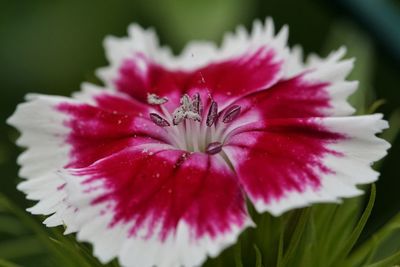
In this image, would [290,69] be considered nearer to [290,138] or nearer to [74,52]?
[290,138]

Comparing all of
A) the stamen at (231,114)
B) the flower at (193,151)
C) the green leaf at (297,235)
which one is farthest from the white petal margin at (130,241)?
the stamen at (231,114)

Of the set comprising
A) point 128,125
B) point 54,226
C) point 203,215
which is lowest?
point 203,215

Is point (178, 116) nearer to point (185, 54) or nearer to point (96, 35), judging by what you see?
point (185, 54)

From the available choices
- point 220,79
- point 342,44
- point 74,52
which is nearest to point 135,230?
point 220,79

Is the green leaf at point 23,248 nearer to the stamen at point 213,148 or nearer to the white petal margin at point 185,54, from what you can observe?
the white petal margin at point 185,54

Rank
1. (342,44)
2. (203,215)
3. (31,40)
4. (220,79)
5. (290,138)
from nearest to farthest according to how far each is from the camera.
Result: (203,215) → (290,138) → (220,79) → (342,44) → (31,40)

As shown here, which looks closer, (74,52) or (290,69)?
(290,69)

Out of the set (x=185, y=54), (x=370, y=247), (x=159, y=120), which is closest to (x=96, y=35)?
(x=185, y=54)
